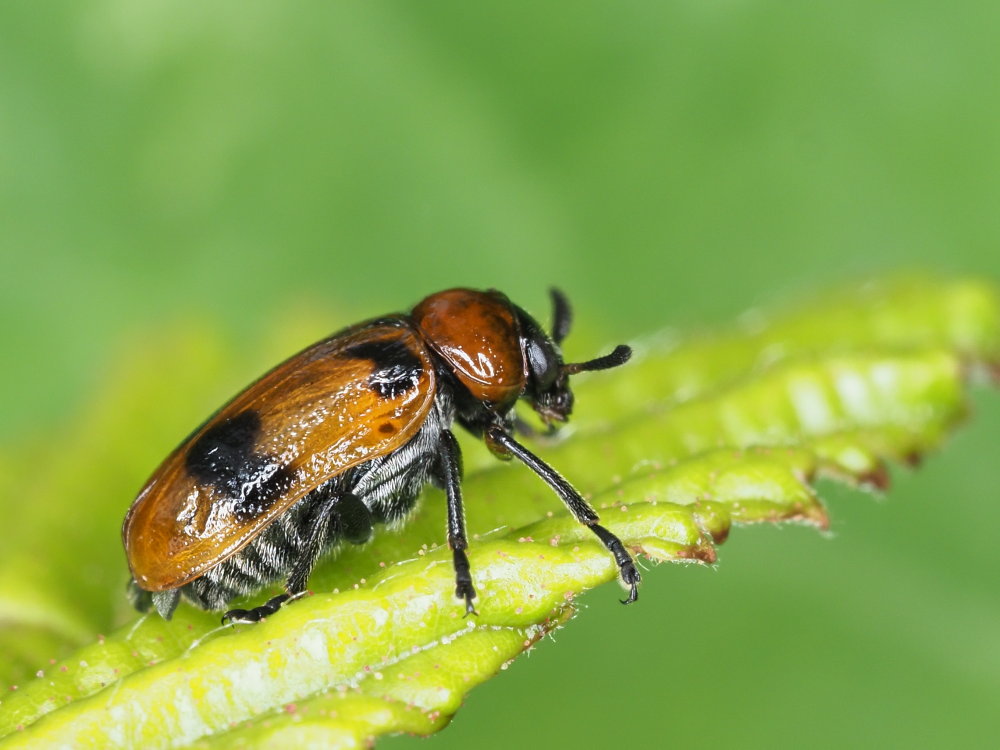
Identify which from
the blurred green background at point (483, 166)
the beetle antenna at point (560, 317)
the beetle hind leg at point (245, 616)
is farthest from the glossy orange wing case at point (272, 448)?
the blurred green background at point (483, 166)

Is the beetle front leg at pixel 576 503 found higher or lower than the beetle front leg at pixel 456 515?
lower

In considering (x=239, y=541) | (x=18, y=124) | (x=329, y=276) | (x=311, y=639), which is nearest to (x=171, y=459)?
(x=239, y=541)

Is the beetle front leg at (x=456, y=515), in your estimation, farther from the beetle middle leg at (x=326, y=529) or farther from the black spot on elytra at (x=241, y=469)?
the black spot on elytra at (x=241, y=469)

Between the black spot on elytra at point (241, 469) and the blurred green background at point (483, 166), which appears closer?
the black spot on elytra at point (241, 469)

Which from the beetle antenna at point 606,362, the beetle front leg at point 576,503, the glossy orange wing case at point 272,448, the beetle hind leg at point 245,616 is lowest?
the beetle front leg at point 576,503

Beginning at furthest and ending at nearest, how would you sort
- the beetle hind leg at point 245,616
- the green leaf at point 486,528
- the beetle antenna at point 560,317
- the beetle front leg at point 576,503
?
1. the beetle antenna at point 560,317
2. the beetle hind leg at point 245,616
3. the beetle front leg at point 576,503
4. the green leaf at point 486,528

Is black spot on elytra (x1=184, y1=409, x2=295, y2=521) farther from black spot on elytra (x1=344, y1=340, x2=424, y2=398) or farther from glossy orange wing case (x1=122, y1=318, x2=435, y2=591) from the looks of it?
black spot on elytra (x1=344, y1=340, x2=424, y2=398)

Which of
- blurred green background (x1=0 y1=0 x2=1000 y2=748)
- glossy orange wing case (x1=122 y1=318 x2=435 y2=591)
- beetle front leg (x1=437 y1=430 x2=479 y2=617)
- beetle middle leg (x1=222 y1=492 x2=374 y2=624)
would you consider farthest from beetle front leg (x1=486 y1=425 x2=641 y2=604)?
blurred green background (x1=0 y1=0 x2=1000 y2=748)

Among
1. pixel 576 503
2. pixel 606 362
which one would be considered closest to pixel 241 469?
pixel 576 503
